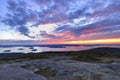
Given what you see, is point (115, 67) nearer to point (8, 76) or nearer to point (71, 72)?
point (71, 72)

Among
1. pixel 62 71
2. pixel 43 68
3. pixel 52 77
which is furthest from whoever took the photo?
pixel 43 68

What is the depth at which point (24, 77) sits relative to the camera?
11180 mm

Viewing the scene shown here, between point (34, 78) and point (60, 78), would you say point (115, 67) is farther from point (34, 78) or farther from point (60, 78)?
point (34, 78)

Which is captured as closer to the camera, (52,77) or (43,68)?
(52,77)

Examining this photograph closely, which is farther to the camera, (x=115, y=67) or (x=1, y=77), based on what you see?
(x=115, y=67)

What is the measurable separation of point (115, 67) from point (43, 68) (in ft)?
19.1

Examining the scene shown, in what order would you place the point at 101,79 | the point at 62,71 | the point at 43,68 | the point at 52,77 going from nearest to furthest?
the point at 101,79 → the point at 52,77 → the point at 62,71 → the point at 43,68

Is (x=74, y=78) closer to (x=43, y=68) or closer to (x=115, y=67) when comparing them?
(x=43, y=68)

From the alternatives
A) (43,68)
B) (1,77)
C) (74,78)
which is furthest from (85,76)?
(1,77)

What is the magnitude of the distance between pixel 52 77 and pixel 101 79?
307cm

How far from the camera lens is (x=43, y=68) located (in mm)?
14664

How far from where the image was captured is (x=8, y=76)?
11.5 metres

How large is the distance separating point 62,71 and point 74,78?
1701 mm

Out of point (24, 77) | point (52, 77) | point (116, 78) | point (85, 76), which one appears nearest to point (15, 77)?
point (24, 77)
